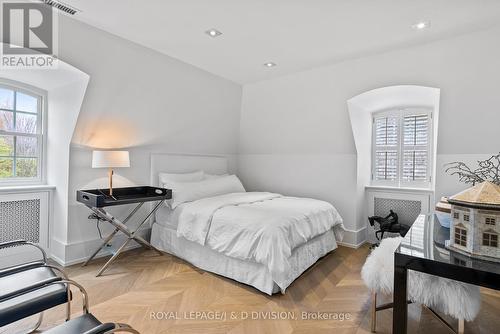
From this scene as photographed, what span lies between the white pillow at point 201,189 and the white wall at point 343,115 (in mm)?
728

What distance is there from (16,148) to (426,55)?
188 inches

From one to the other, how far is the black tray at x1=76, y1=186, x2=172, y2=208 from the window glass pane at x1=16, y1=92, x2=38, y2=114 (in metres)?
1.20

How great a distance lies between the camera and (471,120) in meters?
2.80

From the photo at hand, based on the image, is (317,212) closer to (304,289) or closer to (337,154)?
(304,289)

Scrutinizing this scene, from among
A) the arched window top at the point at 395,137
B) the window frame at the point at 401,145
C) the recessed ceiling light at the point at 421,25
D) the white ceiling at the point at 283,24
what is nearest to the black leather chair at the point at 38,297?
the white ceiling at the point at 283,24

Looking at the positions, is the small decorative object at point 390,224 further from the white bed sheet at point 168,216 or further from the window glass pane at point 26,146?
the window glass pane at point 26,146

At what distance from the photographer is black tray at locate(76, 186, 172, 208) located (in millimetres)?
2684

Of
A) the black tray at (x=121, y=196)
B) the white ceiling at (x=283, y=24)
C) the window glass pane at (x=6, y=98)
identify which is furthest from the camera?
the window glass pane at (x=6, y=98)

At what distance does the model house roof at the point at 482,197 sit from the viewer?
1188 mm

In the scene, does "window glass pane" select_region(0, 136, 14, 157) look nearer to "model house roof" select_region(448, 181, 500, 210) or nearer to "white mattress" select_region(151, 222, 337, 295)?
"white mattress" select_region(151, 222, 337, 295)

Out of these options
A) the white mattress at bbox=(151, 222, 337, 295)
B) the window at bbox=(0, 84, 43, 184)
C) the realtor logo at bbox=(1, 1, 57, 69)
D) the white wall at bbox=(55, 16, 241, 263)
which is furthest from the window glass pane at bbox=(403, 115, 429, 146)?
the window at bbox=(0, 84, 43, 184)

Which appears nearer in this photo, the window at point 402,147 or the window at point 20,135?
the window at point 20,135

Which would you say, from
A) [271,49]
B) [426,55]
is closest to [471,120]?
[426,55]

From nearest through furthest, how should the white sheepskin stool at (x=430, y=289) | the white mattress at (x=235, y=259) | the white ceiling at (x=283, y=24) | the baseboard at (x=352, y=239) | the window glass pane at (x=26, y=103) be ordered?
the white sheepskin stool at (x=430, y=289)
the white ceiling at (x=283, y=24)
the white mattress at (x=235, y=259)
the window glass pane at (x=26, y=103)
the baseboard at (x=352, y=239)
